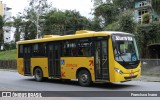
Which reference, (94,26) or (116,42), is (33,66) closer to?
(116,42)

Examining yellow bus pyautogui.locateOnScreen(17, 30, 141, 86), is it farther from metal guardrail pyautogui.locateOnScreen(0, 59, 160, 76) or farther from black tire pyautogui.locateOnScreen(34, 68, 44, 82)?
metal guardrail pyautogui.locateOnScreen(0, 59, 160, 76)

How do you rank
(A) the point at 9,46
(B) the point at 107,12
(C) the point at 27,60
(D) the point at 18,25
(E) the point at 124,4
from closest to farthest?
(C) the point at 27,60
(B) the point at 107,12
(E) the point at 124,4
(D) the point at 18,25
(A) the point at 9,46

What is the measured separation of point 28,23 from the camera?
73688 mm

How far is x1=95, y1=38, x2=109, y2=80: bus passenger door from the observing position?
1738 centimetres

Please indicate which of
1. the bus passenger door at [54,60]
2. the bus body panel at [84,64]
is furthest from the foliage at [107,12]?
the bus passenger door at [54,60]

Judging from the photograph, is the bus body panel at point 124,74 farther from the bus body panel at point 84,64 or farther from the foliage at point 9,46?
the foliage at point 9,46

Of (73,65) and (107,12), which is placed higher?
(107,12)

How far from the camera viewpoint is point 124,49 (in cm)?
1761

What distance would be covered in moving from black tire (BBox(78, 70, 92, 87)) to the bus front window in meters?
2.23

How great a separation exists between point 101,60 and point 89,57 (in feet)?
3.11

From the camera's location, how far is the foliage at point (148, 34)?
4066 cm

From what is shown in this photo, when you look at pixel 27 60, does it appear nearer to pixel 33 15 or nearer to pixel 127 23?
pixel 127 23

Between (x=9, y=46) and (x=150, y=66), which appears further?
(x=9, y=46)

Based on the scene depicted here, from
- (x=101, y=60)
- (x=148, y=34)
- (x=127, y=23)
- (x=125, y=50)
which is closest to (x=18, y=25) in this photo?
(x=148, y=34)
